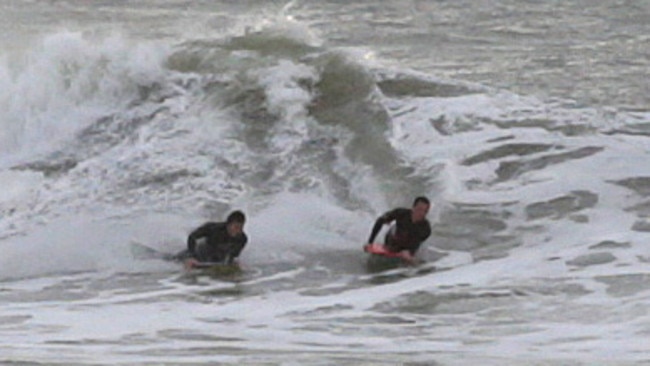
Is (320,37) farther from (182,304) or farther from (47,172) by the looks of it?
A: (182,304)

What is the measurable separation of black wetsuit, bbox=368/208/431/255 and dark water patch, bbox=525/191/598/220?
1801mm

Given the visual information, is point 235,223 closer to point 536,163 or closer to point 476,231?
point 476,231

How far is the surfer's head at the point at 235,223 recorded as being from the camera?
16.6 meters

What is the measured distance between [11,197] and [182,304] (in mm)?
4938

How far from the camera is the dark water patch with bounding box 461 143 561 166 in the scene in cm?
2041

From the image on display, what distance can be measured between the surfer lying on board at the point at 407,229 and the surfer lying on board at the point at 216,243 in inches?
59.9

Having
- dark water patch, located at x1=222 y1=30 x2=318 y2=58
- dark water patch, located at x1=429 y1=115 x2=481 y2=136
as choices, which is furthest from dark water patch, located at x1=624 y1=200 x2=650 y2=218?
dark water patch, located at x1=222 y1=30 x2=318 y2=58

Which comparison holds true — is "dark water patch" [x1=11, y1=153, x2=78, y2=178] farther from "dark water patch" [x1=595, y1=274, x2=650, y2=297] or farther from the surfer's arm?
"dark water patch" [x1=595, y1=274, x2=650, y2=297]

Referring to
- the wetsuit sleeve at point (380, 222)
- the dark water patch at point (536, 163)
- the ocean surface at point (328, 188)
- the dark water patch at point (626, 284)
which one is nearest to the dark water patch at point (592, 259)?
the ocean surface at point (328, 188)

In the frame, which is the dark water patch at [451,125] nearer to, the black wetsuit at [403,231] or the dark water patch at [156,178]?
the dark water patch at [156,178]

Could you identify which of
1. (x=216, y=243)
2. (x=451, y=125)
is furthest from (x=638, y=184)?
(x=216, y=243)

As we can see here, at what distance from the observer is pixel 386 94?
76.9 ft

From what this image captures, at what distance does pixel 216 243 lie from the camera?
16781 millimetres

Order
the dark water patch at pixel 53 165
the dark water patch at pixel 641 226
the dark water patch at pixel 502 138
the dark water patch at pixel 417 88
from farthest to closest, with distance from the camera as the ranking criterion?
the dark water patch at pixel 417 88 → the dark water patch at pixel 502 138 → the dark water patch at pixel 53 165 → the dark water patch at pixel 641 226
